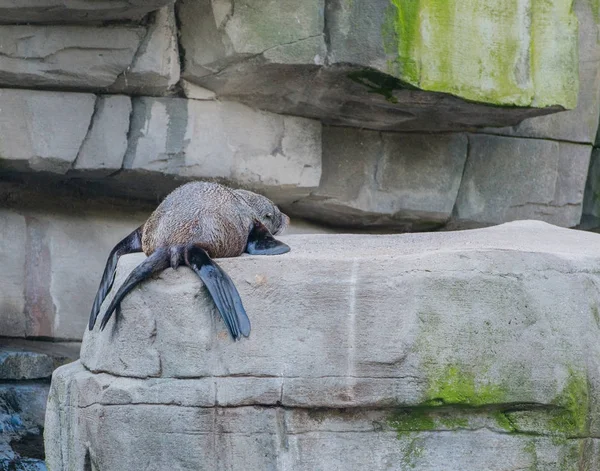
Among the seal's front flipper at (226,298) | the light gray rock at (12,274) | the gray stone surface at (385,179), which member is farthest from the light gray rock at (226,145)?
the seal's front flipper at (226,298)

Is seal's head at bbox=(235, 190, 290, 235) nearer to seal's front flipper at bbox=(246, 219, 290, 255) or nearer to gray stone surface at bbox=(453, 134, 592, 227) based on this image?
seal's front flipper at bbox=(246, 219, 290, 255)

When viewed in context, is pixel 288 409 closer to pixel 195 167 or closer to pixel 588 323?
pixel 588 323

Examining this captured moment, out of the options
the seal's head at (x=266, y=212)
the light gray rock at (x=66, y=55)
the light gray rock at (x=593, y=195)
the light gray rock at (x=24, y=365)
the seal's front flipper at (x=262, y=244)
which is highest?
the light gray rock at (x=66, y=55)

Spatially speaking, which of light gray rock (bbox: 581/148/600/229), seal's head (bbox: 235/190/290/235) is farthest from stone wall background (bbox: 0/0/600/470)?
light gray rock (bbox: 581/148/600/229)

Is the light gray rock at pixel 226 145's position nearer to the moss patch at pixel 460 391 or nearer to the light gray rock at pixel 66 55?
the light gray rock at pixel 66 55

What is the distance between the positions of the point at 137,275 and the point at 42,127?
2.47 m

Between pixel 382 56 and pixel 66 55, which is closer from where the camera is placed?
pixel 66 55

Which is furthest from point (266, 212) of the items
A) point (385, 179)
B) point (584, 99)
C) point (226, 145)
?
point (584, 99)

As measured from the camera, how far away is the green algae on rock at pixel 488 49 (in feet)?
23.3

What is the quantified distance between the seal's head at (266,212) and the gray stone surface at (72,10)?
129 cm

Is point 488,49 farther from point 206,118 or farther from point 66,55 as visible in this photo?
point 66,55

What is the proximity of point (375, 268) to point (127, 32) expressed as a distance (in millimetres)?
3079

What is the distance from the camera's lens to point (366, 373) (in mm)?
4234

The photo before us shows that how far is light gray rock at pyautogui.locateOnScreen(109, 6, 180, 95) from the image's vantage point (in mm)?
6805
